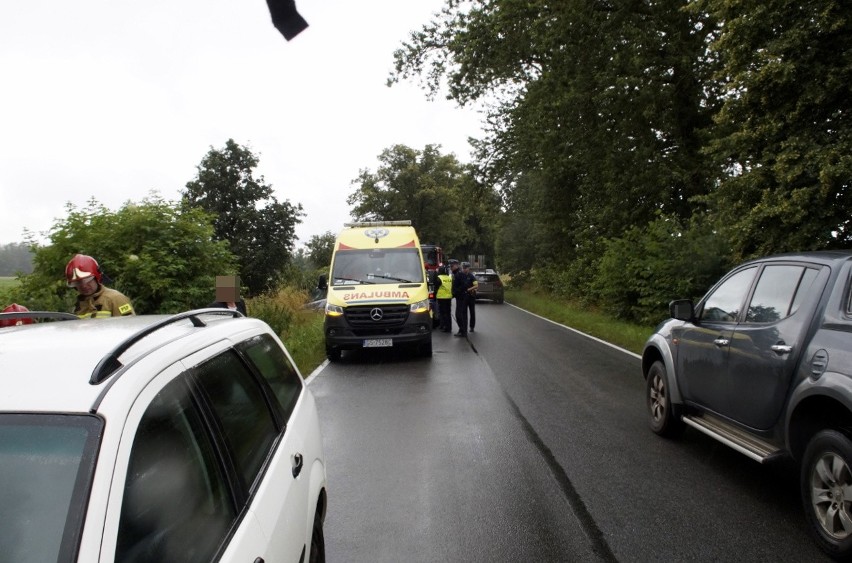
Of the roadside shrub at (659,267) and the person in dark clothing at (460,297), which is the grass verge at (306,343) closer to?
the person in dark clothing at (460,297)

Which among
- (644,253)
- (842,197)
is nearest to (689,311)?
(842,197)

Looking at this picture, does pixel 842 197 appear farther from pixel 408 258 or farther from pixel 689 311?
pixel 408 258

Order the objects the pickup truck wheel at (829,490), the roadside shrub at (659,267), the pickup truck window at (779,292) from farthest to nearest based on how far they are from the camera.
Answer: the roadside shrub at (659,267)
the pickup truck window at (779,292)
the pickup truck wheel at (829,490)

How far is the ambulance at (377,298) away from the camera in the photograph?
11.9 metres

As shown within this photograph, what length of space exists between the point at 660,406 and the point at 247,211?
43957 mm

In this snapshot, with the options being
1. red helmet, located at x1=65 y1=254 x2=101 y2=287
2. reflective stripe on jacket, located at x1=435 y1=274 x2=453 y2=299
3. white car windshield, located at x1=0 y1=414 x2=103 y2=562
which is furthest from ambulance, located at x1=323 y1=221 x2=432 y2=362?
white car windshield, located at x1=0 y1=414 x2=103 y2=562

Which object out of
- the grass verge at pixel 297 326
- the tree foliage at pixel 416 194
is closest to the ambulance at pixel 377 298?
the grass verge at pixel 297 326

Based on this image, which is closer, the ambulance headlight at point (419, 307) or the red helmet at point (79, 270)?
the red helmet at point (79, 270)

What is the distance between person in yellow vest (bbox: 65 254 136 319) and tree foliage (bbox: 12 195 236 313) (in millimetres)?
4851

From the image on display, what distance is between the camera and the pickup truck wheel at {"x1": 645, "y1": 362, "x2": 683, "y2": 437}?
6.12 meters

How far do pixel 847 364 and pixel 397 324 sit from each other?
8.76 metres

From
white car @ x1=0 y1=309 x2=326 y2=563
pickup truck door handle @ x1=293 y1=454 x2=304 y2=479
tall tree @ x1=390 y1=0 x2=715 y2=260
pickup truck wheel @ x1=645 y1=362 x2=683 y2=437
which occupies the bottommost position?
pickup truck wheel @ x1=645 y1=362 x2=683 y2=437

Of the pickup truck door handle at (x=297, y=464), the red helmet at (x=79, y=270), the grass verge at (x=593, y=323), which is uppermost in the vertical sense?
the red helmet at (x=79, y=270)

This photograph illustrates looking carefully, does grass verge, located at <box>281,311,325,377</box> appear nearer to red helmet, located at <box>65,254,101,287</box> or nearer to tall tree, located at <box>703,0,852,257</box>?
red helmet, located at <box>65,254,101,287</box>
